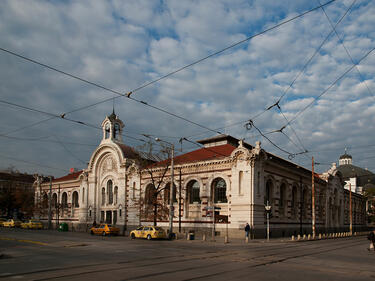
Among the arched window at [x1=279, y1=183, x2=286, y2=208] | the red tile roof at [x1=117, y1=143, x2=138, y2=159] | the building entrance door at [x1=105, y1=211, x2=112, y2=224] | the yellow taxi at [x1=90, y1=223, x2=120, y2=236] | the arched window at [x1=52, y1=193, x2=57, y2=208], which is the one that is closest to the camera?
the yellow taxi at [x1=90, y1=223, x2=120, y2=236]

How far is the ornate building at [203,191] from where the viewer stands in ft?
125

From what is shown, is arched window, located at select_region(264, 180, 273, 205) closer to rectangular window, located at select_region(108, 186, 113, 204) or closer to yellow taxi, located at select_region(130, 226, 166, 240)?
yellow taxi, located at select_region(130, 226, 166, 240)

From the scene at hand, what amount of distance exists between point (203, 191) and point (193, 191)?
2.16 metres

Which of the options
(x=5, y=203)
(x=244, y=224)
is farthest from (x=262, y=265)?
(x=5, y=203)

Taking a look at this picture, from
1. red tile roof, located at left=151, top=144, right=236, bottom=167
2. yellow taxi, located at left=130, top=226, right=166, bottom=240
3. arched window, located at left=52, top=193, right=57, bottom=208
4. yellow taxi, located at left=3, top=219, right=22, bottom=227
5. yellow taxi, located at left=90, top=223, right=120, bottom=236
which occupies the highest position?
red tile roof, located at left=151, top=144, right=236, bottom=167

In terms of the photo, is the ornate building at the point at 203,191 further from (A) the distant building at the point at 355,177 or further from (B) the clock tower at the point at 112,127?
(A) the distant building at the point at 355,177

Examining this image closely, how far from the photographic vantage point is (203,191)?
135 ft

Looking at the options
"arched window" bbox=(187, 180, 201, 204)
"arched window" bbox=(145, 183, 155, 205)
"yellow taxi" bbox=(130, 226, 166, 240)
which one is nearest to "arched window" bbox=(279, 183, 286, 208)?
"arched window" bbox=(187, 180, 201, 204)

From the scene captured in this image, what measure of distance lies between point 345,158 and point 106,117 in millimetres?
92319

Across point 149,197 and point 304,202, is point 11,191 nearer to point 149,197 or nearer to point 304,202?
point 149,197

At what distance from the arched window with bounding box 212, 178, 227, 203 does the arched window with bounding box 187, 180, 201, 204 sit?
230cm

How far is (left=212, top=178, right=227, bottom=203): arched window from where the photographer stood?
40.0 meters

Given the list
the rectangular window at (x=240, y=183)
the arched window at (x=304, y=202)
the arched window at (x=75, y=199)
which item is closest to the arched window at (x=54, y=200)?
the arched window at (x=75, y=199)

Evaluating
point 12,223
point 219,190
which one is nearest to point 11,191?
point 12,223
